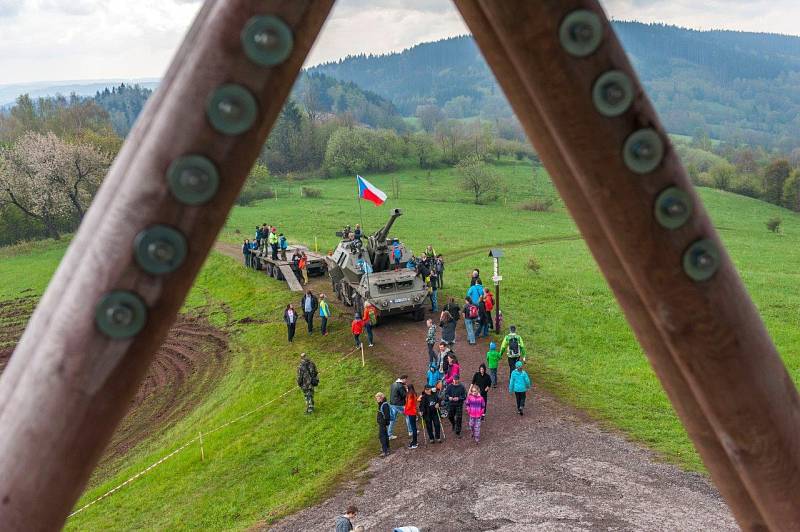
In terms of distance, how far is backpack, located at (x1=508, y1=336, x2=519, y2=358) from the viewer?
1291 cm

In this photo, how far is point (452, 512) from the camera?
9227mm

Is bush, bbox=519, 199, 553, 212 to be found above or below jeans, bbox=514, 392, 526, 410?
above

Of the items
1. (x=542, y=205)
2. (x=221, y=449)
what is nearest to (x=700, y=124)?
(x=542, y=205)

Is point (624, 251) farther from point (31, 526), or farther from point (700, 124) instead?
point (700, 124)

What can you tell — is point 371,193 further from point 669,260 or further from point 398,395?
point 669,260

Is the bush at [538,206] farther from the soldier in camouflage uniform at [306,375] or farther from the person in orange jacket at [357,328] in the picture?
the soldier in camouflage uniform at [306,375]

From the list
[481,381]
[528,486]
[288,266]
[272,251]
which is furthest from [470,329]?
[272,251]

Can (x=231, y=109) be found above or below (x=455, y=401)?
above

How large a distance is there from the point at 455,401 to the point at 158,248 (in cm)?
1044

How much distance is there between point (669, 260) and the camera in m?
1.73

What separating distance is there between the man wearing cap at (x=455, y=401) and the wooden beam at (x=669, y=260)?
9777 millimetres

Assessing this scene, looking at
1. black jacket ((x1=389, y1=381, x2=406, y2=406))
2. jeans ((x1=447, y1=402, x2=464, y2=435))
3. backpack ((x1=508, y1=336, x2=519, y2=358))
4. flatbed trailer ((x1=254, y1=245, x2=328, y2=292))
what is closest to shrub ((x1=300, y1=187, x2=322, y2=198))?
flatbed trailer ((x1=254, y1=245, x2=328, y2=292))

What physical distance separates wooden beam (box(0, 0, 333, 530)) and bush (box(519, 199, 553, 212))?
1816 inches

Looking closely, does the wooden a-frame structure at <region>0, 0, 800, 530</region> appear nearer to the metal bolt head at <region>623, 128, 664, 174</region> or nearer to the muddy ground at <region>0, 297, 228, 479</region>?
the metal bolt head at <region>623, 128, 664, 174</region>
